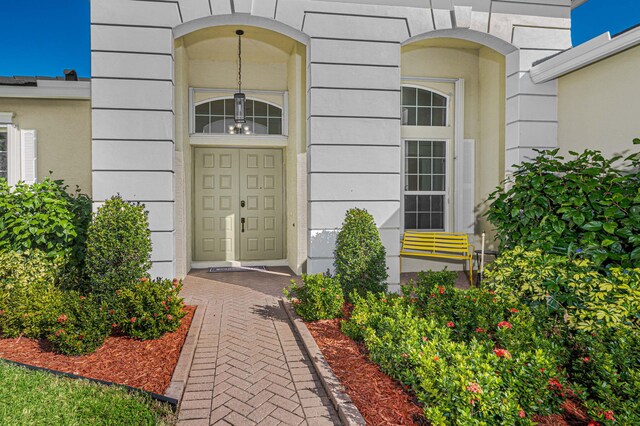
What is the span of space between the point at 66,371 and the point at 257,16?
199 inches


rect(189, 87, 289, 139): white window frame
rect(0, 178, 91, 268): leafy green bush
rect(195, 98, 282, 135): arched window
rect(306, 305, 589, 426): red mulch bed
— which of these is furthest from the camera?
rect(195, 98, 282, 135): arched window

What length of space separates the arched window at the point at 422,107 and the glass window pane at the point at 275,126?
105 inches

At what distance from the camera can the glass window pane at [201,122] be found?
8805mm

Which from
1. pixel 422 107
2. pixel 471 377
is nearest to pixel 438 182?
pixel 422 107

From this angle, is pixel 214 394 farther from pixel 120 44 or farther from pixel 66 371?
pixel 120 44

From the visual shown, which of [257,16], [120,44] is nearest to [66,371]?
[120,44]

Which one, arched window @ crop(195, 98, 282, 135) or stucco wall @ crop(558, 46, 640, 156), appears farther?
arched window @ crop(195, 98, 282, 135)

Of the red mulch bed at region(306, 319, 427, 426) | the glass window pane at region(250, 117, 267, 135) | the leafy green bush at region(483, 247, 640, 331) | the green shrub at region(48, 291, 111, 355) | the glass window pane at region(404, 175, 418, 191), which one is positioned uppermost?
the glass window pane at region(250, 117, 267, 135)

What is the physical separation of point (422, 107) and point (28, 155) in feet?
25.2

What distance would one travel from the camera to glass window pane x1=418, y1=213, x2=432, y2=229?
875cm

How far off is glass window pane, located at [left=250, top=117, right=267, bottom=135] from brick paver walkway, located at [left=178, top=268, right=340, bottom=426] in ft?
13.9

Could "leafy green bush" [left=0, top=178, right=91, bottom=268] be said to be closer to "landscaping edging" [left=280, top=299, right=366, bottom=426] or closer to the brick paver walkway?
the brick paver walkway

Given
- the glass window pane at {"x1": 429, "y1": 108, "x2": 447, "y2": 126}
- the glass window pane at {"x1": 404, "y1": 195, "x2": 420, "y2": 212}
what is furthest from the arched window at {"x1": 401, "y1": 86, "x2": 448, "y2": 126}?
the glass window pane at {"x1": 404, "y1": 195, "x2": 420, "y2": 212}

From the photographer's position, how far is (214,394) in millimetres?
3352
